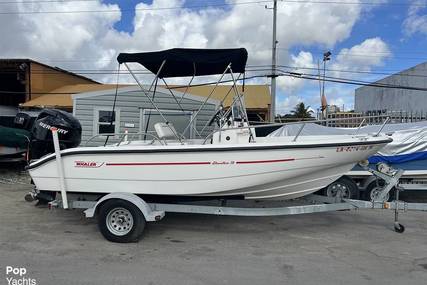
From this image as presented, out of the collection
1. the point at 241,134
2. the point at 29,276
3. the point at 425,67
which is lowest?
the point at 29,276

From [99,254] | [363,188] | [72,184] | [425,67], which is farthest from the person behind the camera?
[425,67]

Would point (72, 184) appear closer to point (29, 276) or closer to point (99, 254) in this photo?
point (99, 254)

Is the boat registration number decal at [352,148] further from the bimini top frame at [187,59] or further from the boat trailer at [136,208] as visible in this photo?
the bimini top frame at [187,59]

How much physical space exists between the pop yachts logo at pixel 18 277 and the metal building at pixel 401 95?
16.6 m

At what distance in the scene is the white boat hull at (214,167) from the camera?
6.01 meters

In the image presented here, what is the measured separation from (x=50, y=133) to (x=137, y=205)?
230cm

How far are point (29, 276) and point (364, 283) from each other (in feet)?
11.7

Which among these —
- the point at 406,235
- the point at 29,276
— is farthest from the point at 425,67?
the point at 29,276

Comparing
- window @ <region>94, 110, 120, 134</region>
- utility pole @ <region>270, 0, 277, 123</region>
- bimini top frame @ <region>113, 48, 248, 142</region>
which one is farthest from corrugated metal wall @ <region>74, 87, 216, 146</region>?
bimini top frame @ <region>113, 48, 248, 142</region>

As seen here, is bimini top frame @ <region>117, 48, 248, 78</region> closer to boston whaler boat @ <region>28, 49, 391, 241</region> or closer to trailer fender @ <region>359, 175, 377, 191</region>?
boston whaler boat @ <region>28, 49, 391, 241</region>

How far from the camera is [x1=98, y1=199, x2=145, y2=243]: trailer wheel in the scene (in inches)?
241

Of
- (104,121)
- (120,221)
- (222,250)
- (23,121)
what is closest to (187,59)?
(120,221)

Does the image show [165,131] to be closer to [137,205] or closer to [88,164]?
[88,164]

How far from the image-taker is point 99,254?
5707 mm
